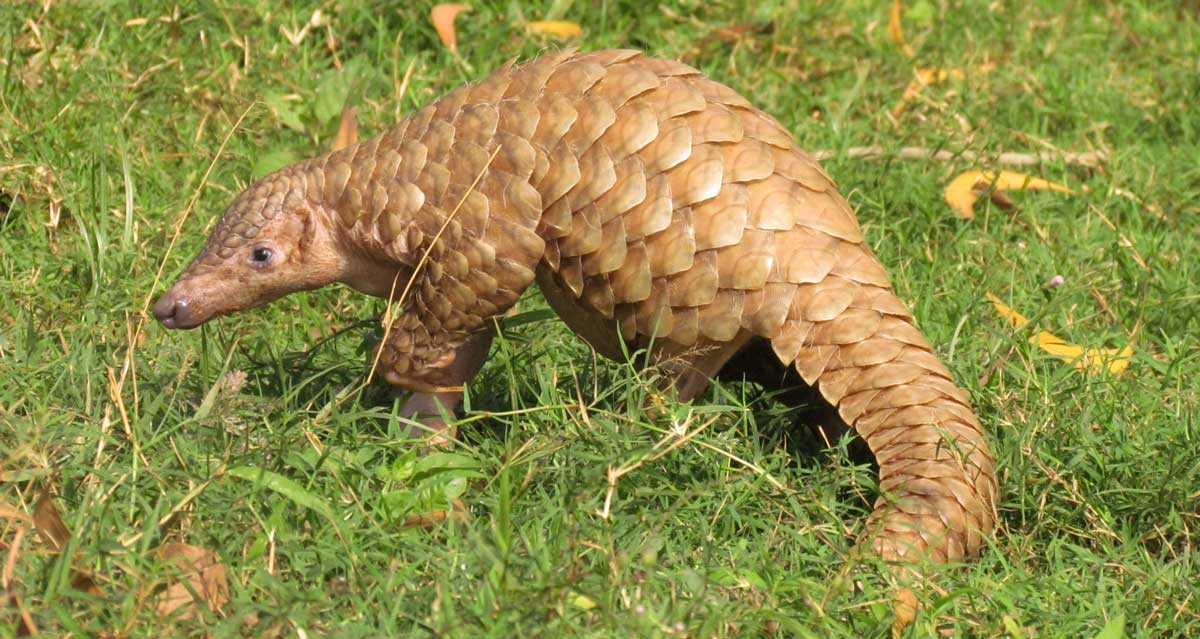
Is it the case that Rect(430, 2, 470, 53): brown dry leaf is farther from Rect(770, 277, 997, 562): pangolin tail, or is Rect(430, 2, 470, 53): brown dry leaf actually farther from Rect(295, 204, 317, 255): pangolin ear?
Rect(770, 277, 997, 562): pangolin tail

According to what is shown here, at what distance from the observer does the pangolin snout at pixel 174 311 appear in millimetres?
3625

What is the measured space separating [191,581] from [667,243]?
3.90ft

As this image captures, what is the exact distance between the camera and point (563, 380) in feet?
13.1

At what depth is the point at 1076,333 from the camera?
14.6 feet

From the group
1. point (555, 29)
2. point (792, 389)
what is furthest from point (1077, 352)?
point (555, 29)

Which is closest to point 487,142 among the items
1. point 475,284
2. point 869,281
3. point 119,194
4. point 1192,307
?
point 475,284

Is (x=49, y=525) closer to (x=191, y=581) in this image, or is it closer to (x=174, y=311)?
(x=191, y=581)

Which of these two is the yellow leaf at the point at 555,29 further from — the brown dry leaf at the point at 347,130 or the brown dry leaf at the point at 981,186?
the brown dry leaf at the point at 981,186

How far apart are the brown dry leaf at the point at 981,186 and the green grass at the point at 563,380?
0.14 feet

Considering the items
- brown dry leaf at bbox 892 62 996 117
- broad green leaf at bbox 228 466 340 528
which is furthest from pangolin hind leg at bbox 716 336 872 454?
brown dry leaf at bbox 892 62 996 117

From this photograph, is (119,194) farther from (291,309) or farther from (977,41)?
(977,41)

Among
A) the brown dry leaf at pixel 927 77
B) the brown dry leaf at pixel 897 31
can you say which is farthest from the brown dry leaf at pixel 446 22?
the brown dry leaf at pixel 897 31

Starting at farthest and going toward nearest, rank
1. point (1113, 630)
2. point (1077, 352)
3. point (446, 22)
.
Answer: point (446, 22) < point (1077, 352) < point (1113, 630)

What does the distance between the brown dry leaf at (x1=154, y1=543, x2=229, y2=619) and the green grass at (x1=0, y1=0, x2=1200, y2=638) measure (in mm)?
38
